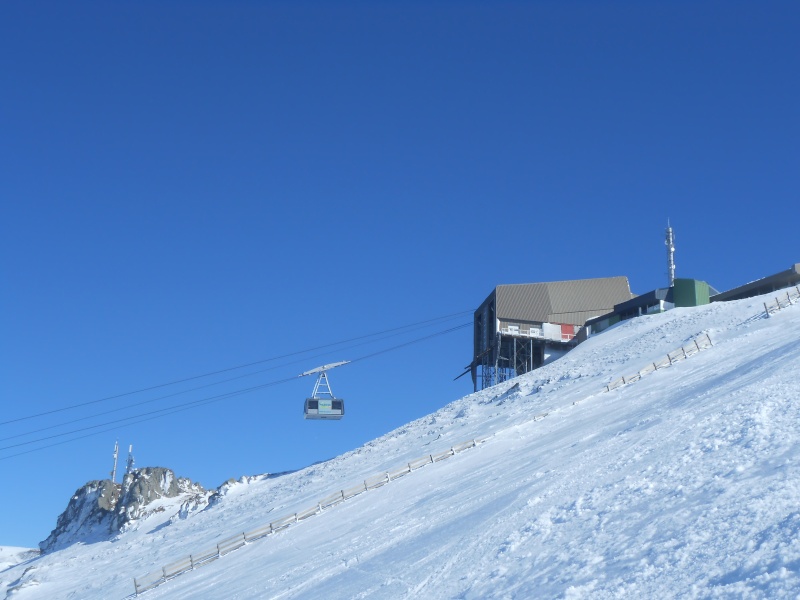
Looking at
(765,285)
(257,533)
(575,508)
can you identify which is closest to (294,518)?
(257,533)

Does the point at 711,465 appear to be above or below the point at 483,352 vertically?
below

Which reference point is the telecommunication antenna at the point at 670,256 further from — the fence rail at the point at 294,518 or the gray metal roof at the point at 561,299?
the fence rail at the point at 294,518

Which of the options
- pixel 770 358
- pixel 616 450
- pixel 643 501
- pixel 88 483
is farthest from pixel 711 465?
pixel 88 483

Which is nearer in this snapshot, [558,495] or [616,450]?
[558,495]

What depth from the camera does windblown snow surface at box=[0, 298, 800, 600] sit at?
14703 mm

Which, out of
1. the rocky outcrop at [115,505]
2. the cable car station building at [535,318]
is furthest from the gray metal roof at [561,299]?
the rocky outcrop at [115,505]

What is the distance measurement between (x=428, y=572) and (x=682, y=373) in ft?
70.7

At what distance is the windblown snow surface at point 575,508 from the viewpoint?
14.7 m

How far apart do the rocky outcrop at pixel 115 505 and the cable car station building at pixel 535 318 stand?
28131 mm

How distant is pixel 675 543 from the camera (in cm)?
1505

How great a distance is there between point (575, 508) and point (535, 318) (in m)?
57.0

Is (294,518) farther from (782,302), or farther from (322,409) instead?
(782,302)

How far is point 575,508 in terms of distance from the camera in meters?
19.8

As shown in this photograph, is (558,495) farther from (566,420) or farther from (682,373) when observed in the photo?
(682,373)
